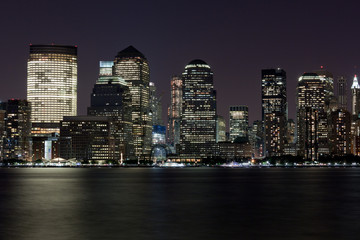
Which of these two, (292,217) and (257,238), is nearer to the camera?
(257,238)

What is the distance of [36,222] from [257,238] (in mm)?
23574

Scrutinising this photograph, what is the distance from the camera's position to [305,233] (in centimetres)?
5300

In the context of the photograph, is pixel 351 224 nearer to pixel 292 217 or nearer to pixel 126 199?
pixel 292 217

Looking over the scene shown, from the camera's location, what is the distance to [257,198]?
9731cm

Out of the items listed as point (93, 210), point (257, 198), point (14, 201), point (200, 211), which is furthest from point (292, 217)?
point (14, 201)

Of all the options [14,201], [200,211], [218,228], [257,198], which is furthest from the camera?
[257,198]

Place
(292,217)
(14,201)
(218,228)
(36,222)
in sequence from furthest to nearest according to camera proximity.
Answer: (14,201) → (292,217) → (36,222) → (218,228)

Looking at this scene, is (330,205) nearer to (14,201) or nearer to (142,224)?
(142,224)

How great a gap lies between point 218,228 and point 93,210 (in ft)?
74.3

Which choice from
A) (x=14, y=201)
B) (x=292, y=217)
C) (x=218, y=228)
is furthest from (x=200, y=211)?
(x=14, y=201)

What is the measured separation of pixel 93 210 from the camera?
7412cm

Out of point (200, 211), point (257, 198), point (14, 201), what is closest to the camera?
point (200, 211)

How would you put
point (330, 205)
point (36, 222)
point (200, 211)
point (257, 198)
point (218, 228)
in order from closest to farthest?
1. point (218, 228)
2. point (36, 222)
3. point (200, 211)
4. point (330, 205)
5. point (257, 198)

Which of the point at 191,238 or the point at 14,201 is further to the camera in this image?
the point at 14,201
